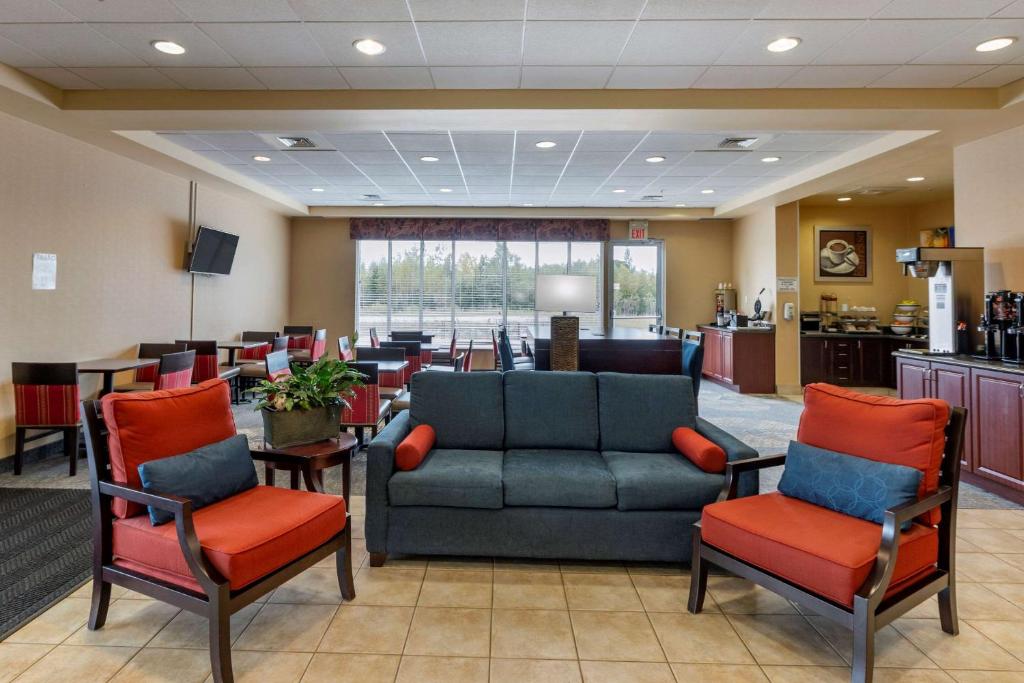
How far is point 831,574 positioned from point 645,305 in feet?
28.3

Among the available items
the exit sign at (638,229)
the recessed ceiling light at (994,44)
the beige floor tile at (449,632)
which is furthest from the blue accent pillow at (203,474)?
the exit sign at (638,229)

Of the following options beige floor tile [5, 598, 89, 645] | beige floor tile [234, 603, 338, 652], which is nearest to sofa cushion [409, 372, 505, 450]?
beige floor tile [234, 603, 338, 652]

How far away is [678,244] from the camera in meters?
10.1

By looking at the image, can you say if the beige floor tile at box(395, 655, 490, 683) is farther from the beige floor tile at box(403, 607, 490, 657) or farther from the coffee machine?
the coffee machine

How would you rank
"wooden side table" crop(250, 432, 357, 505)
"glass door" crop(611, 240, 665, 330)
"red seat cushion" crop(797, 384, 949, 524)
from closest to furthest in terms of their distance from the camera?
1. "red seat cushion" crop(797, 384, 949, 524)
2. "wooden side table" crop(250, 432, 357, 505)
3. "glass door" crop(611, 240, 665, 330)

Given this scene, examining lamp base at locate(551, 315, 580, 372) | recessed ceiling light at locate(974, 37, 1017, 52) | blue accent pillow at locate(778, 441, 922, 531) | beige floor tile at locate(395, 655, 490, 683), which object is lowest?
beige floor tile at locate(395, 655, 490, 683)

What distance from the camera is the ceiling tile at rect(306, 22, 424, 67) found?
3361 millimetres

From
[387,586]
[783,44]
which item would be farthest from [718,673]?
[783,44]

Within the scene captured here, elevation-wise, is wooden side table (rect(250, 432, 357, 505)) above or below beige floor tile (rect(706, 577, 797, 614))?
above

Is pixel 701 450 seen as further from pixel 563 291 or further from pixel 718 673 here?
pixel 563 291

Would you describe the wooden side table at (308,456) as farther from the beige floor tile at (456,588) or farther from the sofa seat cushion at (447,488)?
the beige floor tile at (456,588)

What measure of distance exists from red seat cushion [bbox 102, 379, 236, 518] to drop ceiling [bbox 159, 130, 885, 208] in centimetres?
347

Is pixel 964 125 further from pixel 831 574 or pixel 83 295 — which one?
pixel 83 295

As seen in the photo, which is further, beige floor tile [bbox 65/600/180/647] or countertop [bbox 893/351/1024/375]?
countertop [bbox 893/351/1024/375]
